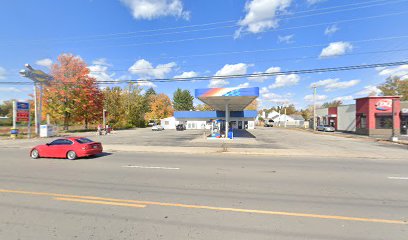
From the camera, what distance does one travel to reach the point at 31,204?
16.4 feet

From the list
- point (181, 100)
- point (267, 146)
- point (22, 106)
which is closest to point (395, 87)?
point (267, 146)

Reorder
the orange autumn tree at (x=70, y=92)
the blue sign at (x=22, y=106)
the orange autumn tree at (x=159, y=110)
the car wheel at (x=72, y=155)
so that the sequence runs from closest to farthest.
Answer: the car wheel at (x=72, y=155)
the blue sign at (x=22, y=106)
the orange autumn tree at (x=70, y=92)
the orange autumn tree at (x=159, y=110)

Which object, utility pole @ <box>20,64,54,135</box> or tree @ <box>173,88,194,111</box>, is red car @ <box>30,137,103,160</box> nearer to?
utility pole @ <box>20,64,54,135</box>

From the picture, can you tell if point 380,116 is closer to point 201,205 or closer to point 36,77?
point 201,205

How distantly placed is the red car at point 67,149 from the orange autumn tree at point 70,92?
2994cm

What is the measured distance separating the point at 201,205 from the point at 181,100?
86.2 metres

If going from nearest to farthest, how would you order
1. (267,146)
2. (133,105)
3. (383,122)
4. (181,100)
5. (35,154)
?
(35,154) → (267,146) → (383,122) → (133,105) → (181,100)

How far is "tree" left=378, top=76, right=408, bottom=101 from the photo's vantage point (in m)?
51.9

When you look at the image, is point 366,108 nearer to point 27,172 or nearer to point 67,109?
point 27,172

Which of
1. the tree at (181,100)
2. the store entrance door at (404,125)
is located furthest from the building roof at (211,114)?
the tree at (181,100)

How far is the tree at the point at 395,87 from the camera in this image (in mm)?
51875

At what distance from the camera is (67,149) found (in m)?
11.6

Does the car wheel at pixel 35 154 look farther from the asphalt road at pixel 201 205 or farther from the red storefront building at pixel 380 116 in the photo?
the red storefront building at pixel 380 116

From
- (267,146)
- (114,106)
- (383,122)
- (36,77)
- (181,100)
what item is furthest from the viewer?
(181,100)
